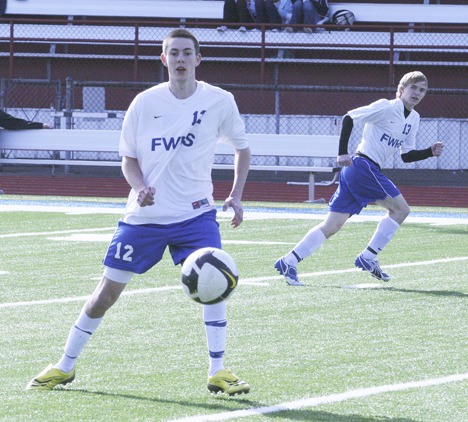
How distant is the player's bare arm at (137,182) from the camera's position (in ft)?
20.5

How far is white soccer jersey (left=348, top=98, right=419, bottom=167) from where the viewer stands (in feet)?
36.3

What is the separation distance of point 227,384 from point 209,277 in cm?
53

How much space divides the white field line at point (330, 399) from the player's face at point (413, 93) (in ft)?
15.3

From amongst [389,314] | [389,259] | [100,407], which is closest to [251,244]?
[389,259]

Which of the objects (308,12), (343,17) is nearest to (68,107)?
(308,12)

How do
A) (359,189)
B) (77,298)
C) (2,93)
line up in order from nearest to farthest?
(77,298) → (359,189) → (2,93)

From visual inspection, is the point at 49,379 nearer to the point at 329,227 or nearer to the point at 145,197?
the point at 145,197

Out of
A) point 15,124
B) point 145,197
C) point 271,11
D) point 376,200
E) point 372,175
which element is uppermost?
point 271,11

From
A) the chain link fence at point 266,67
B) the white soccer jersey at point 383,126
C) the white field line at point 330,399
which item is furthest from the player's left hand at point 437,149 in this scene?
the chain link fence at point 266,67

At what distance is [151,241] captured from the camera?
6.49 metres

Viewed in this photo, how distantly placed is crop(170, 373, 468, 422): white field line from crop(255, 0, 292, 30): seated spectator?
22580 mm

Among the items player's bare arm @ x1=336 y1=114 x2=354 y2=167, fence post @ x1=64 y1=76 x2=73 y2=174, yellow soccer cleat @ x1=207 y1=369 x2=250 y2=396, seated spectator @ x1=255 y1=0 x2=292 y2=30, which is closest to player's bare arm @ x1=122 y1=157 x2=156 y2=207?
yellow soccer cleat @ x1=207 y1=369 x2=250 y2=396

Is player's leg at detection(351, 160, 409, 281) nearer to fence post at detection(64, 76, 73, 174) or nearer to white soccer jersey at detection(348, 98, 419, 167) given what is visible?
white soccer jersey at detection(348, 98, 419, 167)

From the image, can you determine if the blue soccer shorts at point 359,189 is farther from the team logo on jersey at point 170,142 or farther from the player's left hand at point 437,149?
the team logo on jersey at point 170,142
